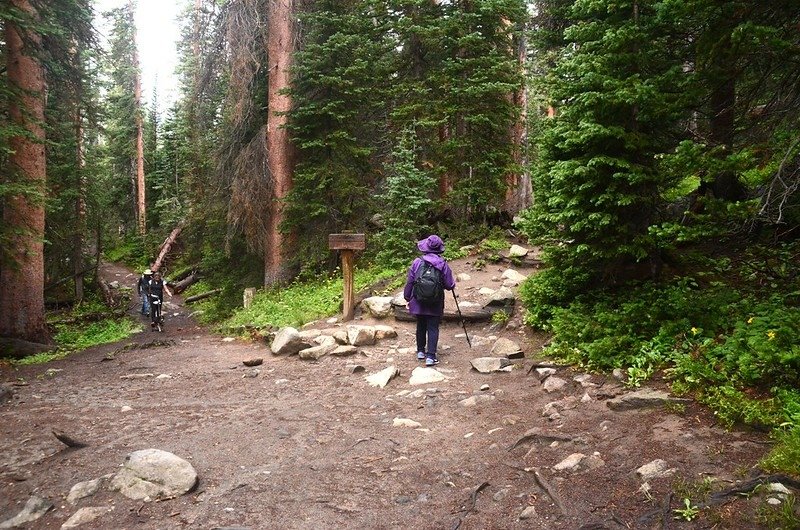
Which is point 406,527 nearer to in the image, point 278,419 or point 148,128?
point 278,419

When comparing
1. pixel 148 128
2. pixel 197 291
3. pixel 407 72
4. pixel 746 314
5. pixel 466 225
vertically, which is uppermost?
pixel 148 128

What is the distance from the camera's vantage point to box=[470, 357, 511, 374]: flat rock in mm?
7074

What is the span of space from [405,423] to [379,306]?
5.57 meters

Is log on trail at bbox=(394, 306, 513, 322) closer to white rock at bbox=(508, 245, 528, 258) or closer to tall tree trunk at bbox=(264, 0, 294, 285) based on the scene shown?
white rock at bbox=(508, 245, 528, 258)

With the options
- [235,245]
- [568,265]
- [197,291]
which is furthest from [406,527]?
[197,291]

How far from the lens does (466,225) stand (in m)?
15.6

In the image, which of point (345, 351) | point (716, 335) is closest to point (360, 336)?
point (345, 351)

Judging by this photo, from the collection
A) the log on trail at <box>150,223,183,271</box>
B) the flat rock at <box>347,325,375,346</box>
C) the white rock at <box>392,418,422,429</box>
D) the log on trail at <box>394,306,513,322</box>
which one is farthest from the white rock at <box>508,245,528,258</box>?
the log on trail at <box>150,223,183,271</box>

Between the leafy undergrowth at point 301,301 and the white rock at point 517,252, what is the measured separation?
310cm

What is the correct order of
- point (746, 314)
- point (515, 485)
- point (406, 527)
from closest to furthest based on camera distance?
point (406, 527) → point (515, 485) → point (746, 314)

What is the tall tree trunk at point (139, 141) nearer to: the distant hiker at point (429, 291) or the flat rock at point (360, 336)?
the flat rock at point (360, 336)

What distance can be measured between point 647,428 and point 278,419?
162 inches

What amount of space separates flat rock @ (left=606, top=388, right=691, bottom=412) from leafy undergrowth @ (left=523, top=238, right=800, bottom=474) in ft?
0.54

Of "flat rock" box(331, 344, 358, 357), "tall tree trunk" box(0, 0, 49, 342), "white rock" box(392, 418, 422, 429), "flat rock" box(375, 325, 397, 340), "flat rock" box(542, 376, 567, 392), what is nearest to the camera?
"white rock" box(392, 418, 422, 429)
